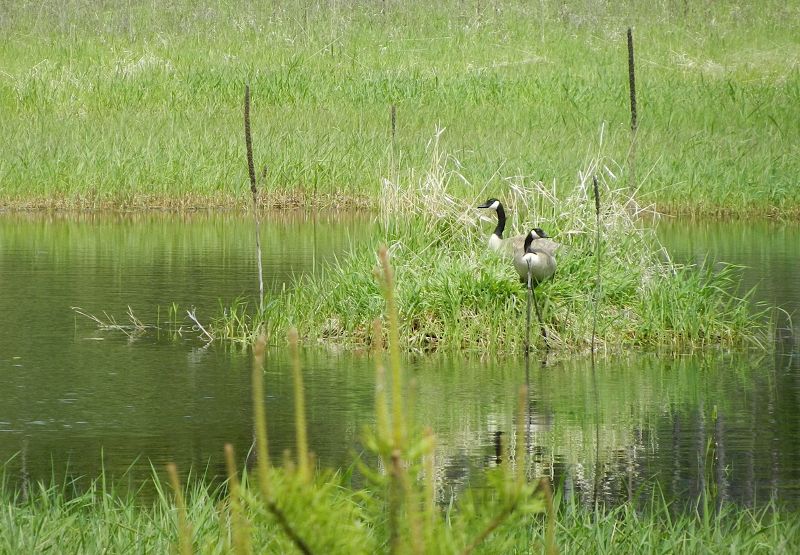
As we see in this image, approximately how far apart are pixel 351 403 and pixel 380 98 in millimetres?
19015

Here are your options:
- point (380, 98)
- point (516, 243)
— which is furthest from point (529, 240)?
point (380, 98)

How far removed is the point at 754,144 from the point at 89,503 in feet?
65.4

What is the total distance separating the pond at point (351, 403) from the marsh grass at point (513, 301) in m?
0.34

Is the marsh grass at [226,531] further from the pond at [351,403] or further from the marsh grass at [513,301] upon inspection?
the marsh grass at [513,301]

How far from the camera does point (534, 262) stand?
11.8 metres

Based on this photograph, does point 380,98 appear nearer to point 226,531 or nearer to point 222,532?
point 226,531

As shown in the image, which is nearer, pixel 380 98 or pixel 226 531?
pixel 226 531

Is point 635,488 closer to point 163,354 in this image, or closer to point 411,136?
point 163,354

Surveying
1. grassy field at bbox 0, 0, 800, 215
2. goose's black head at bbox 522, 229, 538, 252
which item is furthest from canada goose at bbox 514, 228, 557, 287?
grassy field at bbox 0, 0, 800, 215

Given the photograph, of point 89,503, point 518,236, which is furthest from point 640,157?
point 89,503

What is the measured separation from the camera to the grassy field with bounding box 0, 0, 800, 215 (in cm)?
2253

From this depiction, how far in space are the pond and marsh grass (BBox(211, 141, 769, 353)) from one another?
1.12ft

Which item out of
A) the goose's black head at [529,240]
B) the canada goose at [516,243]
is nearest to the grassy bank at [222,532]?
the goose's black head at [529,240]

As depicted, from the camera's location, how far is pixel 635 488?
7.72m
